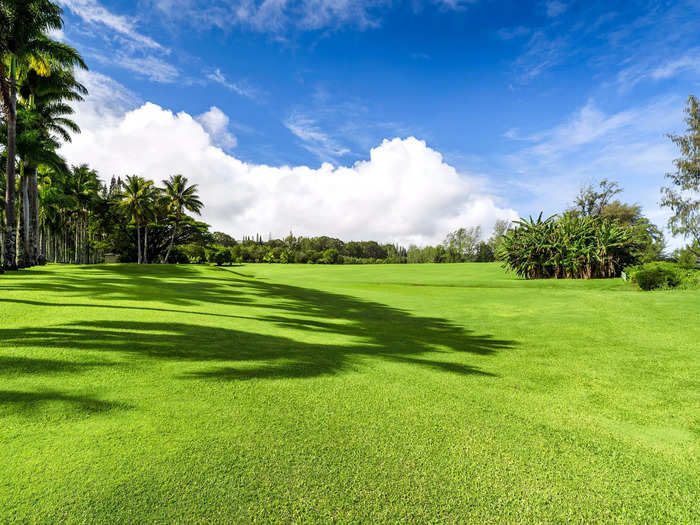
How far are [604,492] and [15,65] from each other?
100 ft

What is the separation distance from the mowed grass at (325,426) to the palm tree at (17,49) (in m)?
16.6

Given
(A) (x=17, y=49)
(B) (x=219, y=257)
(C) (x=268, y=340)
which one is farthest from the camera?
(B) (x=219, y=257)

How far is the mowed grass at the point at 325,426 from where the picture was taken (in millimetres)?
2127

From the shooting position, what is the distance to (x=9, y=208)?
58.4 feet

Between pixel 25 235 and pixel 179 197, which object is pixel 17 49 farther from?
pixel 179 197

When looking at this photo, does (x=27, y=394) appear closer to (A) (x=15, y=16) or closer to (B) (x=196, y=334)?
(B) (x=196, y=334)

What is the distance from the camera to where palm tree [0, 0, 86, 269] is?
643 inches

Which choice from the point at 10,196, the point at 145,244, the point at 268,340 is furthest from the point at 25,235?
the point at 145,244

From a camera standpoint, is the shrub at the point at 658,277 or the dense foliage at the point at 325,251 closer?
the shrub at the point at 658,277

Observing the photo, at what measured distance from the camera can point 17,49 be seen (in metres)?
17.1

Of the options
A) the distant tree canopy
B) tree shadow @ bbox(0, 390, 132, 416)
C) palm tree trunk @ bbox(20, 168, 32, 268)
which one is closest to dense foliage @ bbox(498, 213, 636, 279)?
the distant tree canopy

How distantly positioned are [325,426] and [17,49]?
1032 inches

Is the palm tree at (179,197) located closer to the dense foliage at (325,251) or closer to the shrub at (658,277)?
the dense foliage at (325,251)

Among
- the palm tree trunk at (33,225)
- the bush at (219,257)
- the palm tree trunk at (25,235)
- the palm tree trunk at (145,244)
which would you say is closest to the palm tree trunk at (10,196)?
the palm tree trunk at (25,235)
